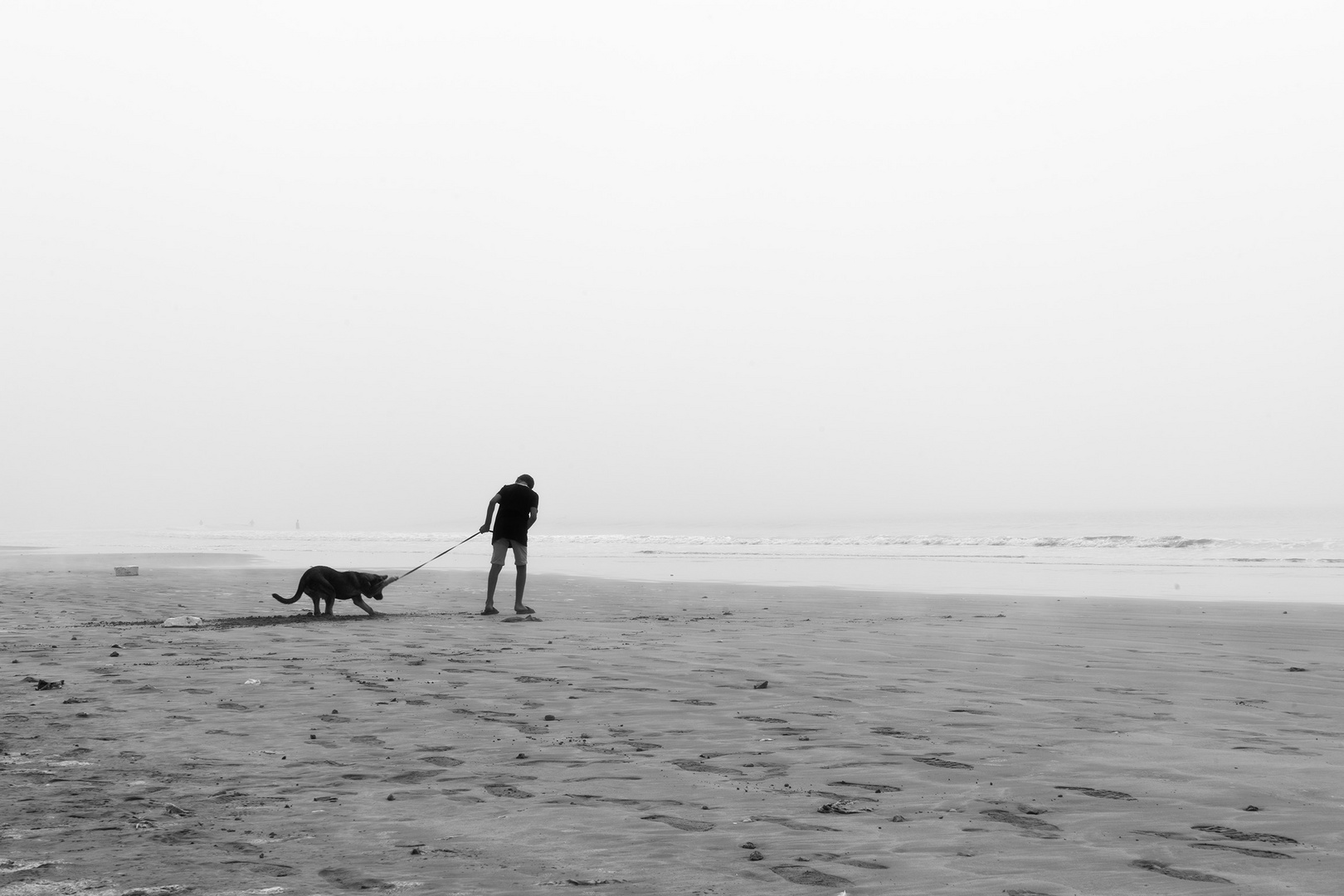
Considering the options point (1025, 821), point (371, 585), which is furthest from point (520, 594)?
point (1025, 821)

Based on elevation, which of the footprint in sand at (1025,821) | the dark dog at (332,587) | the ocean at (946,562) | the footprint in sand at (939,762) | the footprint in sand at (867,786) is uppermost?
the dark dog at (332,587)

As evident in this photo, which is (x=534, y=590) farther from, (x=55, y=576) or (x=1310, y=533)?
(x=1310, y=533)

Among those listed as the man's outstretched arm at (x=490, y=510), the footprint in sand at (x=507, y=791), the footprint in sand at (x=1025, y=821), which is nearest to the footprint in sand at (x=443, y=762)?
the footprint in sand at (x=507, y=791)

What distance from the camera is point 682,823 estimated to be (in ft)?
13.1

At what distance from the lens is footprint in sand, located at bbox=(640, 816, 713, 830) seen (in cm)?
394

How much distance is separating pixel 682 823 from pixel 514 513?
10.3m

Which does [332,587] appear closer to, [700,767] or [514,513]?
[514,513]

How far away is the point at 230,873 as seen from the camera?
3.35 m

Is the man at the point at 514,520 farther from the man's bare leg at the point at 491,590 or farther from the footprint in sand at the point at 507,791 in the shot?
the footprint in sand at the point at 507,791

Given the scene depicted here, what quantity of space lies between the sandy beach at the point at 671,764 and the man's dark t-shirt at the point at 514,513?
12.2 feet

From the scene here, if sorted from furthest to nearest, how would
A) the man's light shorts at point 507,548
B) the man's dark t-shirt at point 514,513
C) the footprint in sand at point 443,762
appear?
the man's dark t-shirt at point 514,513
the man's light shorts at point 507,548
the footprint in sand at point 443,762

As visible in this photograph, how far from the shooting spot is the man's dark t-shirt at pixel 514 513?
13961mm

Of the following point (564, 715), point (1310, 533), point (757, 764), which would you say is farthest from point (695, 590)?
point (1310, 533)

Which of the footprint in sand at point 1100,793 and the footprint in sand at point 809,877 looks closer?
the footprint in sand at point 809,877
